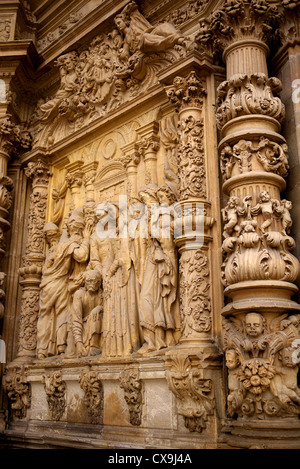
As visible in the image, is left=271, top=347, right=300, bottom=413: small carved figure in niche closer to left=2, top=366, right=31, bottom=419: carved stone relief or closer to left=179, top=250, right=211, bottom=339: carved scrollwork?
left=179, top=250, right=211, bottom=339: carved scrollwork

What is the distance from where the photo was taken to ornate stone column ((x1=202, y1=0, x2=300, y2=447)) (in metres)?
3.83

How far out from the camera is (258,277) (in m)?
4.00

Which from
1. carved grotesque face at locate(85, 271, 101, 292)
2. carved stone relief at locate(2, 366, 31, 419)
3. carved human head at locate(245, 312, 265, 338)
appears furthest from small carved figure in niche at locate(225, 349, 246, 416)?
carved stone relief at locate(2, 366, 31, 419)

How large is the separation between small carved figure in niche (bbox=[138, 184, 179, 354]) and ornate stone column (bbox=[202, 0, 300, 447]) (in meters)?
0.70

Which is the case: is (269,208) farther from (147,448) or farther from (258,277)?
(147,448)

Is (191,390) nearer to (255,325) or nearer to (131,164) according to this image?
(255,325)

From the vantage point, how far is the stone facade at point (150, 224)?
4.12m

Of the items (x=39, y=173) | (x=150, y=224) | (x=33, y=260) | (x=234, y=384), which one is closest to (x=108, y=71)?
(x=39, y=173)

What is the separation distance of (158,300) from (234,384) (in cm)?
138

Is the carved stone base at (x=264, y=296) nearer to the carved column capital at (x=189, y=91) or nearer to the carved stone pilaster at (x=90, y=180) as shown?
the carved column capital at (x=189, y=91)

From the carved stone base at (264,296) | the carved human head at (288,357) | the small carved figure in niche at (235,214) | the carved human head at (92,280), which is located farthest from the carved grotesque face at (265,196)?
the carved human head at (92,280)

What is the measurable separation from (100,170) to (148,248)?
5.95 feet

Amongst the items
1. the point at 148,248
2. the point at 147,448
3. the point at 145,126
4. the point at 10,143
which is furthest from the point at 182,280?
the point at 10,143
